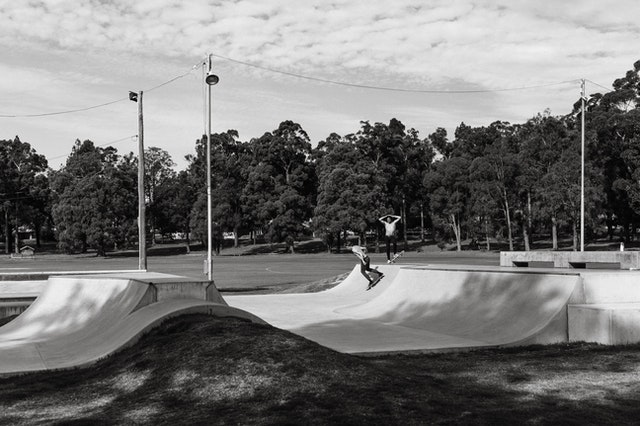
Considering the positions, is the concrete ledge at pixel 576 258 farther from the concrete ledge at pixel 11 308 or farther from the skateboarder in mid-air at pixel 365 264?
the concrete ledge at pixel 11 308

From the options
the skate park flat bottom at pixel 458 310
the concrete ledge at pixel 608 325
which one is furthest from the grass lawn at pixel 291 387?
the skate park flat bottom at pixel 458 310

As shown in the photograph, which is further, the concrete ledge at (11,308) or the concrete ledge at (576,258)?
the concrete ledge at (576,258)

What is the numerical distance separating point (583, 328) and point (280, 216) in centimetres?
6303

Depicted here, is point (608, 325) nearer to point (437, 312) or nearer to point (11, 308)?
point (437, 312)

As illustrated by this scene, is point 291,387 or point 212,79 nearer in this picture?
point 291,387

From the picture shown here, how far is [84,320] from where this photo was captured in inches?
476

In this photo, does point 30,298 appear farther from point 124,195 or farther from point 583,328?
point 124,195

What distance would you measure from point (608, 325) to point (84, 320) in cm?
894

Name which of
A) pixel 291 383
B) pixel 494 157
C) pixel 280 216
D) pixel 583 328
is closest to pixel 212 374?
pixel 291 383

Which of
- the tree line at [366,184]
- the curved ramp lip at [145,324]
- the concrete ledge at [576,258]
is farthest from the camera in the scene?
the tree line at [366,184]

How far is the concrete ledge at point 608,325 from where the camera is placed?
9.62 m

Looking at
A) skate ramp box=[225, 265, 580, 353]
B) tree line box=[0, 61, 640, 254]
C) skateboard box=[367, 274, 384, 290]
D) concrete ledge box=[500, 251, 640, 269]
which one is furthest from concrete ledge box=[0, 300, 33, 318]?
tree line box=[0, 61, 640, 254]

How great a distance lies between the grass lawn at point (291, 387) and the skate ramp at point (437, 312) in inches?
79.3

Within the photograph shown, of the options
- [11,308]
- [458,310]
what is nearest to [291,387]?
[458,310]
